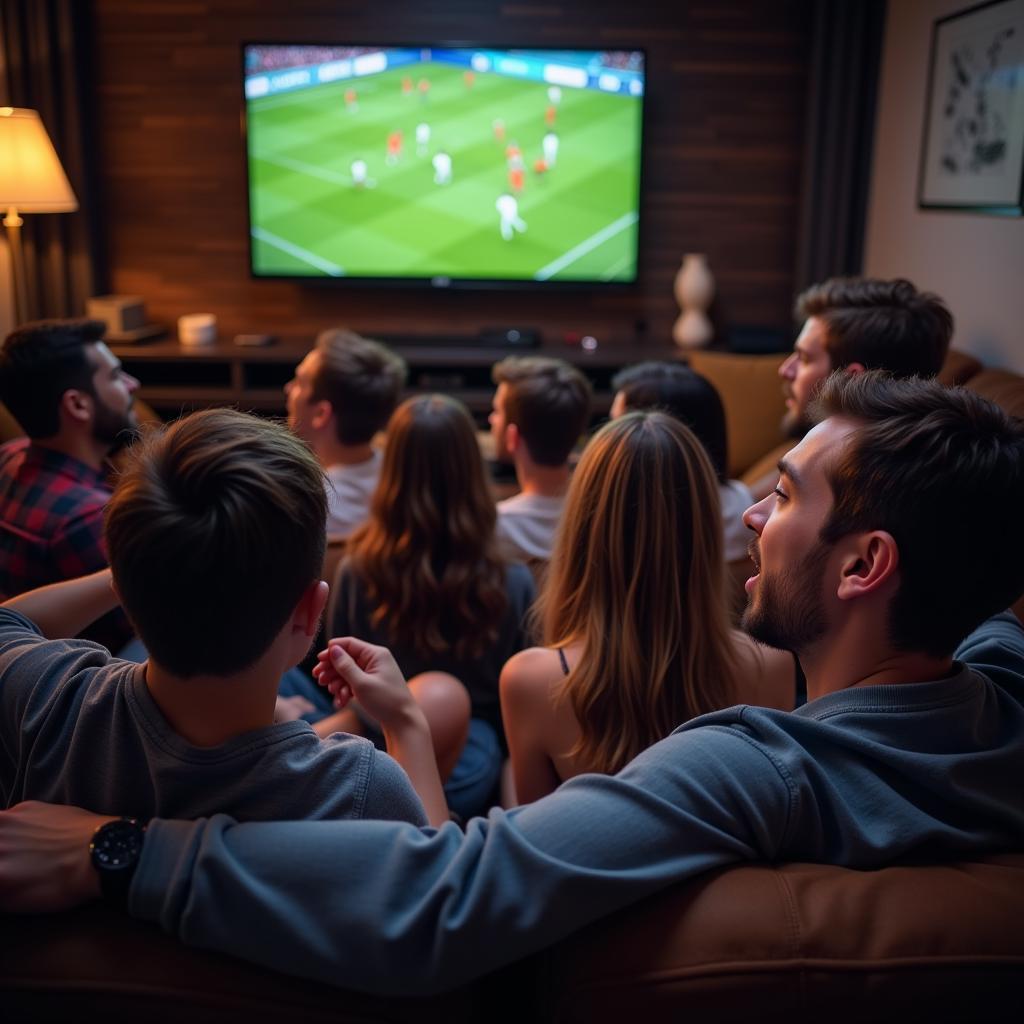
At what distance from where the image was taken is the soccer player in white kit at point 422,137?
5004 mm

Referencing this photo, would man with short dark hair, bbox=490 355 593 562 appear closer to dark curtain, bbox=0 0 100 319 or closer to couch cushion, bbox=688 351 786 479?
couch cushion, bbox=688 351 786 479

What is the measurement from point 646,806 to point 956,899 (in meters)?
0.27

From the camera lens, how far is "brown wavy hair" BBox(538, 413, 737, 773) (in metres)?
1.53

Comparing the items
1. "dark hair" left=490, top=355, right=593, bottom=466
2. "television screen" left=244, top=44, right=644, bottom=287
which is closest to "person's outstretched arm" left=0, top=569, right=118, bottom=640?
"dark hair" left=490, top=355, right=593, bottom=466

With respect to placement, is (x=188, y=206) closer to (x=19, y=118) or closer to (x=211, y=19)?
(x=211, y=19)

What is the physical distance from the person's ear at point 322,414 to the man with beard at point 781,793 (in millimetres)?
1724

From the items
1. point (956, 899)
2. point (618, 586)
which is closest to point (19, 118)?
point (618, 586)

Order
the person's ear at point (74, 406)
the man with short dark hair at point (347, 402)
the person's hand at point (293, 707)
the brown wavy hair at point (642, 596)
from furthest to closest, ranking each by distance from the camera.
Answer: the man with short dark hair at point (347, 402)
the person's ear at point (74, 406)
the person's hand at point (293, 707)
the brown wavy hair at point (642, 596)

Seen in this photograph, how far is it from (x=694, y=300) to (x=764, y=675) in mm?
3691

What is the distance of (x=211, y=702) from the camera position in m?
0.99

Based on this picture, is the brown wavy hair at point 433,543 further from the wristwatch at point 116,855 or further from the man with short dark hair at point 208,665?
the wristwatch at point 116,855

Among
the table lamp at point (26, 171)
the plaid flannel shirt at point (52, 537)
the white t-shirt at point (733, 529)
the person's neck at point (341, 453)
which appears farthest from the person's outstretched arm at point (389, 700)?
the table lamp at point (26, 171)

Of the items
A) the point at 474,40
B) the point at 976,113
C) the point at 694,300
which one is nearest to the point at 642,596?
the point at 976,113

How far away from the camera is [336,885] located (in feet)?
2.88
